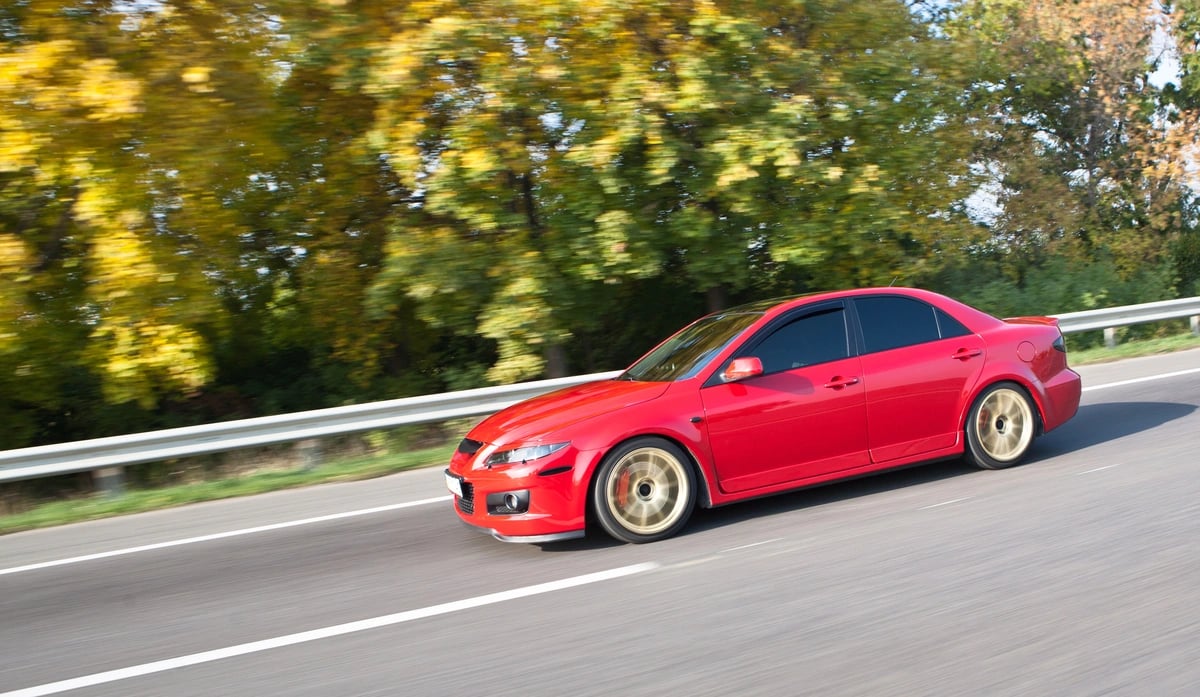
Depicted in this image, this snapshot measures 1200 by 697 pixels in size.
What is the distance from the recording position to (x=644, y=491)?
633cm

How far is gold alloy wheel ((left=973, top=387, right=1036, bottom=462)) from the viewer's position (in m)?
7.38

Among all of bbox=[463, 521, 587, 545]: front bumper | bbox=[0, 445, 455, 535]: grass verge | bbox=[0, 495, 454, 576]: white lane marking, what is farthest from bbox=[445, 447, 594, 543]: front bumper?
bbox=[0, 445, 455, 535]: grass verge

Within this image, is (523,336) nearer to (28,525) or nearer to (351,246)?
(351,246)

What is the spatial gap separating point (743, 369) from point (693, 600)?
70.4 inches

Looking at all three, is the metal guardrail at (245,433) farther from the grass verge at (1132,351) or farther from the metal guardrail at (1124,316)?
the metal guardrail at (1124,316)

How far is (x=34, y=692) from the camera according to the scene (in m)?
4.66

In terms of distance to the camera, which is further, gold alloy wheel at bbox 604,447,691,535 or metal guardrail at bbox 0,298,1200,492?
metal guardrail at bbox 0,298,1200,492

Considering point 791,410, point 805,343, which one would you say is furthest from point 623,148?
point 791,410

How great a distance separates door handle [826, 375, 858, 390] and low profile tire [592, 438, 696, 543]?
1.13m

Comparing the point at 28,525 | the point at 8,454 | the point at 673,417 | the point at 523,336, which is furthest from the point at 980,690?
the point at 523,336

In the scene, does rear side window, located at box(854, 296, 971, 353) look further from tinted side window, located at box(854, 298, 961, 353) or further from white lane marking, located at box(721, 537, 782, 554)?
white lane marking, located at box(721, 537, 782, 554)

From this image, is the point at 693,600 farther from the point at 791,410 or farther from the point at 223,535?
the point at 223,535

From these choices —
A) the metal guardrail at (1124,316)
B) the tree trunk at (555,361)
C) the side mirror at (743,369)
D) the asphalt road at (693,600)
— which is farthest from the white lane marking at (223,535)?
the metal guardrail at (1124,316)

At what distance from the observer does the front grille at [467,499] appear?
252 inches
